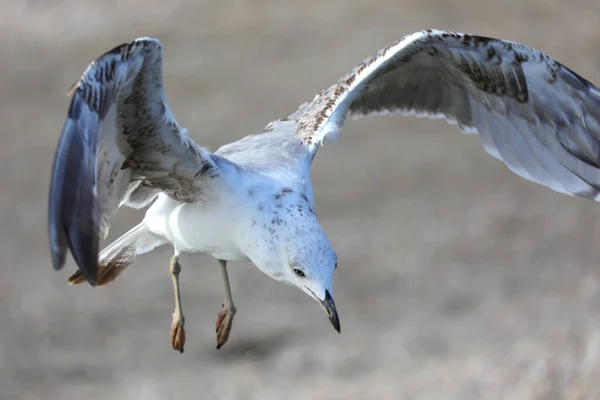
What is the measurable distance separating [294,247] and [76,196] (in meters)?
0.86

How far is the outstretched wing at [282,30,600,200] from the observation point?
4273mm

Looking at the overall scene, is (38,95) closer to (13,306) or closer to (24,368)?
(13,306)

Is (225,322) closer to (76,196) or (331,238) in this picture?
(76,196)

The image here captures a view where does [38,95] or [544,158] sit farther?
[38,95]

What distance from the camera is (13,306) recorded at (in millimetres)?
10938

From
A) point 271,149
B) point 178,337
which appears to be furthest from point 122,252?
point 271,149

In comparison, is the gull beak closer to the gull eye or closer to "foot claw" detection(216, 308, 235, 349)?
the gull eye

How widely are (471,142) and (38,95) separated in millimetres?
4707

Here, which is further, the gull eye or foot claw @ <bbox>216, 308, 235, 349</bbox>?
foot claw @ <bbox>216, 308, 235, 349</bbox>

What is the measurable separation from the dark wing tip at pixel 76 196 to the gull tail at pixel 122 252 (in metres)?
1.26

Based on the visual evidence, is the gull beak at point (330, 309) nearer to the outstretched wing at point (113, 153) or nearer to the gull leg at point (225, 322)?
the outstretched wing at point (113, 153)

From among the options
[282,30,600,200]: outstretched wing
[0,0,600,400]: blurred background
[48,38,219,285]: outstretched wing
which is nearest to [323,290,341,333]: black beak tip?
[48,38,219,285]: outstretched wing

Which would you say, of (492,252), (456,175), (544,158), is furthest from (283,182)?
(456,175)

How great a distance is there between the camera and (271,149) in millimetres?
4352
